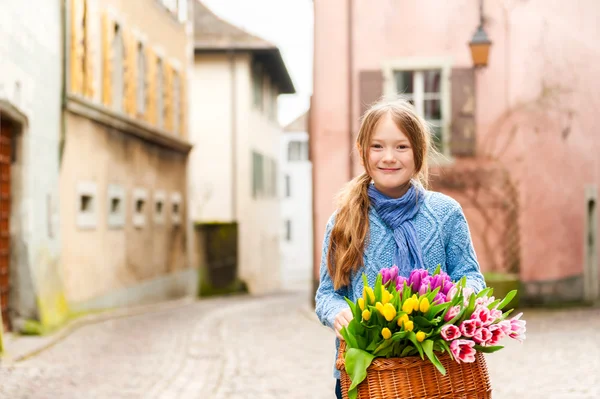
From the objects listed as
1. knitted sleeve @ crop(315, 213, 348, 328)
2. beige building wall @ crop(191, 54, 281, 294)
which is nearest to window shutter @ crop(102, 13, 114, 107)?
beige building wall @ crop(191, 54, 281, 294)

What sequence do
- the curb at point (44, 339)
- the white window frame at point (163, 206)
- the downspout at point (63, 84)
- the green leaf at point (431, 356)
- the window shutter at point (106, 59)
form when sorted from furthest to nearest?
1. the white window frame at point (163, 206)
2. the window shutter at point (106, 59)
3. the downspout at point (63, 84)
4. the curb at point (44, 339)
5. the green leaf at point (431, 356)

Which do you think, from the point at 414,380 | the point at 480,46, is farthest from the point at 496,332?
the point at 480,46

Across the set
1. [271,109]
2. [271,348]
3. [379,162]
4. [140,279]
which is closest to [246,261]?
[271,109]

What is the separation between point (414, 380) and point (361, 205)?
2.22 ft

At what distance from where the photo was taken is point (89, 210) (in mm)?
14500

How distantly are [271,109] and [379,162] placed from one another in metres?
29.6

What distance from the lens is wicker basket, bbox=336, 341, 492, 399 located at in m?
2.40

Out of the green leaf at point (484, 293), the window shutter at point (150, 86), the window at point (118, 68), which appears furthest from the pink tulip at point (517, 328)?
the window shutter at point (150, 86)

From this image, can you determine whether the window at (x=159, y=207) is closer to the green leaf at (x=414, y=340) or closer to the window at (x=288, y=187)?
the green leaf at (x=414, y=340)

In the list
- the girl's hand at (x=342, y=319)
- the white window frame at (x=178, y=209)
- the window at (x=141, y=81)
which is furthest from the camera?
the white window frame at (x=178, y=209)

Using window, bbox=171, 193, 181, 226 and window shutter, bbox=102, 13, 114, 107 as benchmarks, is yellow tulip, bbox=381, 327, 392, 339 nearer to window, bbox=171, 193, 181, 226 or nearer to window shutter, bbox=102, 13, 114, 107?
window shutter, bbox=102, 13, 114, 107

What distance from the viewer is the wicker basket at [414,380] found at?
2.40 m

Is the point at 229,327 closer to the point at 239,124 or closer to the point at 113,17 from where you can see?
the point at 113,17

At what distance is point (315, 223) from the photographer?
15.7 m
